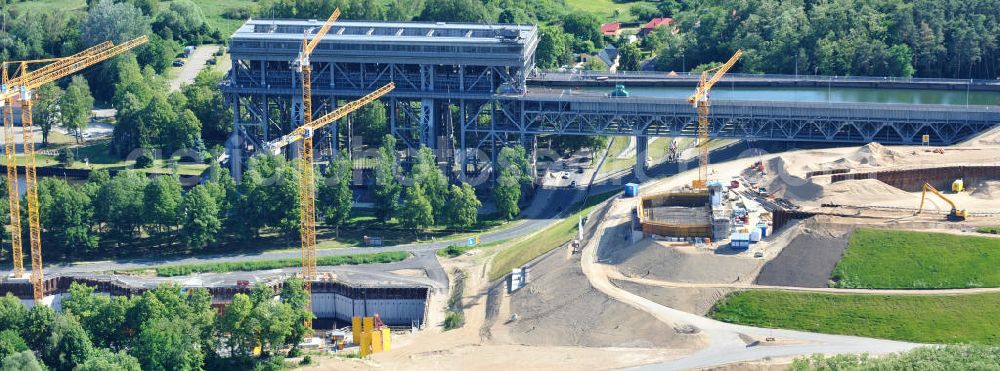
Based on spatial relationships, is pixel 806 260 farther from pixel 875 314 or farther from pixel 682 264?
pixel 875 314

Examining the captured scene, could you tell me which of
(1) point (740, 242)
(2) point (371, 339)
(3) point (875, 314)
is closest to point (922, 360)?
(3) point (875, 314)

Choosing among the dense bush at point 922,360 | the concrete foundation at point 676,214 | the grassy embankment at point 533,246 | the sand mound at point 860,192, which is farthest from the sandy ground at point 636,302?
the dense bush at point 922,360

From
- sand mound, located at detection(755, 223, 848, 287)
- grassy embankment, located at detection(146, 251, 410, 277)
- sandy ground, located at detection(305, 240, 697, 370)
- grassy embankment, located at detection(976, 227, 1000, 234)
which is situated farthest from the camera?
grassy embankment, located at detection(146, 251, 410, 277)

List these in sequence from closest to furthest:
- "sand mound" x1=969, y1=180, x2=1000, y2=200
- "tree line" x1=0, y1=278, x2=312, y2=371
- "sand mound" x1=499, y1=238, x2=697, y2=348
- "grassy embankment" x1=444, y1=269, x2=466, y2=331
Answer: "sand mound" x1=499, y1=238, x2=697, y2=348 → "tree line" x1=0, y1=278, x2=312, y2=371 → "grassy embankment" x1=444, y1=269, x2=466, y2=331 → "sand mound" x1=969, y1=180, x2=1000, y2=200

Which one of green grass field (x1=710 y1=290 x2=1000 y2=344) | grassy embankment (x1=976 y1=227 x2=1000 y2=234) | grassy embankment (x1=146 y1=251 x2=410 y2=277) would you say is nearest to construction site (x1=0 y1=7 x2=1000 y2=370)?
green grass field (x1=710 y1=290 x2=1000 y2=344)

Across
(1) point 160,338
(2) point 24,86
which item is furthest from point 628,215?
(2) point 24,86

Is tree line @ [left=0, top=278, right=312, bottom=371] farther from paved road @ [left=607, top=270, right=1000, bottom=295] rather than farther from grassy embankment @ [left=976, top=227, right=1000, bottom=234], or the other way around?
grassy embankment @ [left=976, top=227, right=1000, bottom=234]

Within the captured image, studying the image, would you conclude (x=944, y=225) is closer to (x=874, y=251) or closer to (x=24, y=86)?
(x=874, y=251)
